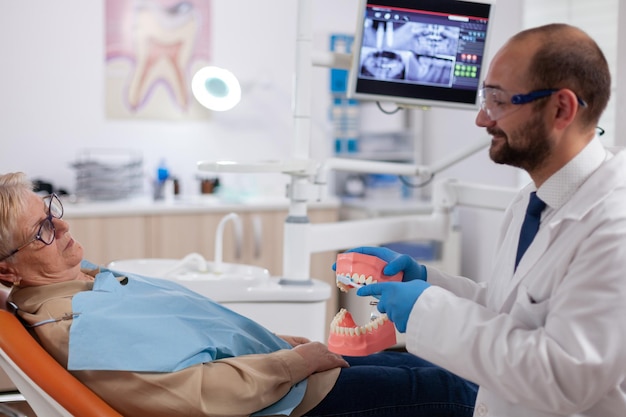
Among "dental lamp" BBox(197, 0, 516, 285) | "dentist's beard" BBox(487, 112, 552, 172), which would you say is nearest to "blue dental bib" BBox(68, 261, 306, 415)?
"dental lamp" BBox(197, 0, 516, 285)

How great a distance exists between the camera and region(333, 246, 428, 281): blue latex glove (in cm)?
165

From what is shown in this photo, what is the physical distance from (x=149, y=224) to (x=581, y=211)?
259 centimetres

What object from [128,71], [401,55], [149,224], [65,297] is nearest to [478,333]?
[65,297]

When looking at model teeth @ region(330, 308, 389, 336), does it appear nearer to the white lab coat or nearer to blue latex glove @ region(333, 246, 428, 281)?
blue latex glove @ region(333, 246, 428, 281)

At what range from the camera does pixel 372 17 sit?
7.93 ft

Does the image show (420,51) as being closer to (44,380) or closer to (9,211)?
(9,211)

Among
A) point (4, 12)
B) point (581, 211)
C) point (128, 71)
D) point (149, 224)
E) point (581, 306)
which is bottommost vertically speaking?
point (149, 224)

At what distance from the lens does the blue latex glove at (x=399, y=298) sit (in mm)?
1416

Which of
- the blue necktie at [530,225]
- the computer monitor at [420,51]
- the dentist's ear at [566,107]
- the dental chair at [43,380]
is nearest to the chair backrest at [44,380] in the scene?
the dental chair at [43,380]

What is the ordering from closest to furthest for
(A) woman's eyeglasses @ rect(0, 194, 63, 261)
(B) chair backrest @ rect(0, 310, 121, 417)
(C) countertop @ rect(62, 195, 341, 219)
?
(B) chair backrest @ rect(0, 310, 121, 417) < (A) woman's eyeglasses @ rect(0, 194, 63, 261) < (C) countertop @ rect(62, 195, 341, 219)

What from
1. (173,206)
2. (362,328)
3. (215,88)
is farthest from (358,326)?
(173,206)

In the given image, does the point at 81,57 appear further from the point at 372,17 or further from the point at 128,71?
the point at 372,17

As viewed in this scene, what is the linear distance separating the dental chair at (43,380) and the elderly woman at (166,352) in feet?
0.15

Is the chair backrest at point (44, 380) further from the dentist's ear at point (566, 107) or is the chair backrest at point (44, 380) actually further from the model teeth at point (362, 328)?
the dentist's ear at point (566, 107)
